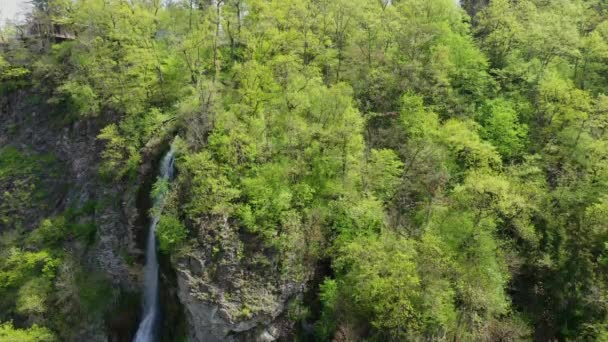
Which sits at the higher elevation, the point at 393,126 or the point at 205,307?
the point at 393,126

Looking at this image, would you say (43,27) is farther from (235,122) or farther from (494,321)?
(494,321)

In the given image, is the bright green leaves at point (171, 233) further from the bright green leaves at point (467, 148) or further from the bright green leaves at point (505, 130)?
the bright green leaves at point (505, 130)

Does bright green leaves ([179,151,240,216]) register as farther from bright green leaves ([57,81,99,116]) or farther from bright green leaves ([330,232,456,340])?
bright green leaves ([57,81,99,116])

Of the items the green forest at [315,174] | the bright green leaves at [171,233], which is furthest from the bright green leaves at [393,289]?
the bright green leaves at [171,233]

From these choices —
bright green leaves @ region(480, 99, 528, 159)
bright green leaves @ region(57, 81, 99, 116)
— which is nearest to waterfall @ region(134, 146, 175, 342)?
bright green leaves @ region(57, 81, 99, 116)

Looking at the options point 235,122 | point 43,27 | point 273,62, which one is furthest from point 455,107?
point 43,27

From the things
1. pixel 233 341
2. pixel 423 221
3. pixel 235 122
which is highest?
pixel 235 122
